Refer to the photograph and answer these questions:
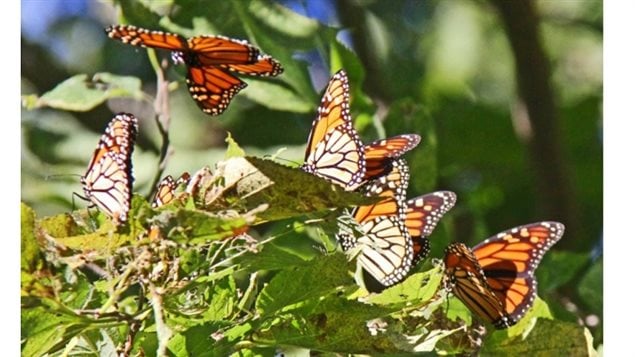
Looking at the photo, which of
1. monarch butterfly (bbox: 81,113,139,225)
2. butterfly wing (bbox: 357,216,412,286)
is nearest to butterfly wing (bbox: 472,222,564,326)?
butterfly wing (bbox: 357,216,412,286)

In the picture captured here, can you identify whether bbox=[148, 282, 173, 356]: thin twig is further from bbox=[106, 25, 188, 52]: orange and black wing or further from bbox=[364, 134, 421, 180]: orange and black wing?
bbox=[106, 25, 188, 52]: orange and black wing

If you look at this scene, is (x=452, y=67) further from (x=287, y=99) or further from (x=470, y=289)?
(x=470, y=289)

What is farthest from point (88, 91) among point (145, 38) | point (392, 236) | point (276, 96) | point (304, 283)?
point (304, 283)

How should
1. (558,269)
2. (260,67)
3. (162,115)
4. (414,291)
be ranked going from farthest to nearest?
(558,269) < (162,115) < (260,67) < (414,291)

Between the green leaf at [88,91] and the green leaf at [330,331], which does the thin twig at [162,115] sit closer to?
the green leaf at [88,91]

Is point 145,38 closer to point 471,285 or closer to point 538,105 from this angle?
point 471,285

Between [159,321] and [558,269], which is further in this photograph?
[558,269]

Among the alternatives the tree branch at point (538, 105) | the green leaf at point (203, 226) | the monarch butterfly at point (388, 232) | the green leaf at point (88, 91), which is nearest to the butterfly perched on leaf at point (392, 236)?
the monarch butterfly at point (388, 232)
